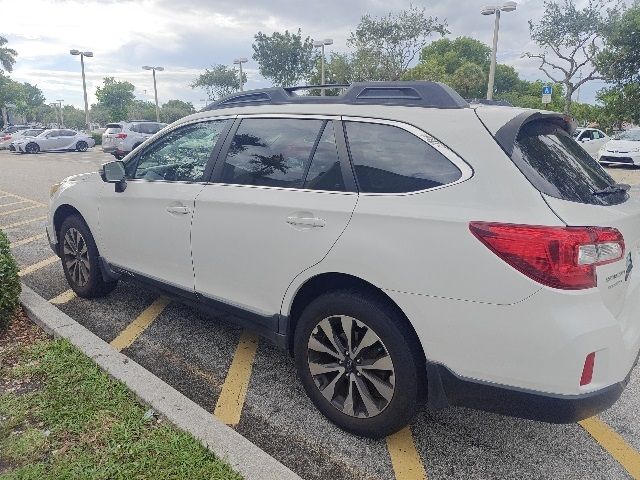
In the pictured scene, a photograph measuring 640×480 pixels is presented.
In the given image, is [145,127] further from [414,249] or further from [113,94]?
[113,94]

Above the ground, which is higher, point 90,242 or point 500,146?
point 500,146

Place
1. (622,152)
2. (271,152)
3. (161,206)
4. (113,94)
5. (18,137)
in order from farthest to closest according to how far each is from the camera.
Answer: (113,94)
(18,137)
(622,152)
(161,206)
(271,152)

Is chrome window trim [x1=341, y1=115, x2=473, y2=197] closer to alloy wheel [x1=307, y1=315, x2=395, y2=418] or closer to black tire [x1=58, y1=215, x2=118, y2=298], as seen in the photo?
alloy wheel [x1=307, y1=315, x2=395, y2=418]

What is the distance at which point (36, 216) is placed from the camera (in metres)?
8.52

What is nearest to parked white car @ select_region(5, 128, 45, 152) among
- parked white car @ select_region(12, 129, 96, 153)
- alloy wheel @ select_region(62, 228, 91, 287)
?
parked white car @ select_region(12, 129, 96, 153)

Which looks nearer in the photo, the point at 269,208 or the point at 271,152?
the point at 269,208

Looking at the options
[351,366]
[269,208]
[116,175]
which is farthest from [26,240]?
[351,366]

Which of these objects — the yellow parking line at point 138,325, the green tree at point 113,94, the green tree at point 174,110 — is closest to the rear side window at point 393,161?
the yellow parking line at point 138,325

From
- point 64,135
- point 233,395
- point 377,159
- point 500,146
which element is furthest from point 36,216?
point 64,135

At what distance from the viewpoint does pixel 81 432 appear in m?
2.44

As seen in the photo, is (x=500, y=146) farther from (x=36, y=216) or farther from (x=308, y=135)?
(x=36, y=216)

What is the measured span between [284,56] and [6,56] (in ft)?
105

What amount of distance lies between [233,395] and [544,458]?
5.93 feet

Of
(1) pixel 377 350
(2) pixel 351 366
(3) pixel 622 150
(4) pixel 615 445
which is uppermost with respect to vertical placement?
(3) pixel 622 150
